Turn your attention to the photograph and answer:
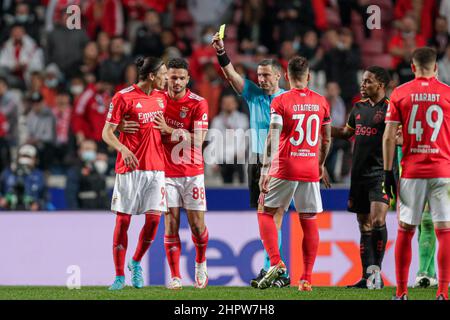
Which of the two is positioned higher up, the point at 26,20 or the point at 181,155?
the point at 26,20

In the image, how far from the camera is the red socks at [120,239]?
1027cm

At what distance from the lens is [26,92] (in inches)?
723

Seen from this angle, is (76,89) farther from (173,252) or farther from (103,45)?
(173,252)

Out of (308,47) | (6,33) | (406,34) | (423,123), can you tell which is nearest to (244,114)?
(308,47)

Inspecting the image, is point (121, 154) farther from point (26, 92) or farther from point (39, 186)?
point (26, 92)

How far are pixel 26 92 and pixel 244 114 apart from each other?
13.2 feet

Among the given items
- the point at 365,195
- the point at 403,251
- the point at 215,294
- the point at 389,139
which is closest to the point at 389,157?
the point at 389,139

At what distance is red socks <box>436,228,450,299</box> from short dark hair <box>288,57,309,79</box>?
83.5 inches

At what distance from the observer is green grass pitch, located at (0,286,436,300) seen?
31.5 feet

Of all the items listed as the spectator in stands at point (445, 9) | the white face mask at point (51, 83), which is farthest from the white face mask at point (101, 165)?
the spectator in stands at point (445, 9)

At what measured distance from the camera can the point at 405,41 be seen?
1798 centimetres

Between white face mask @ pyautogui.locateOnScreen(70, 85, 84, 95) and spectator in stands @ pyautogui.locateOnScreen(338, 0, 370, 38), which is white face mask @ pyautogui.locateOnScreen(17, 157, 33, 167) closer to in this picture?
white face mask @ pyautogui.locateOnScreen(70, 85, 84, 95)

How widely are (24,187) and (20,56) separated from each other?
4.22 meters
